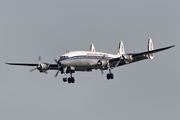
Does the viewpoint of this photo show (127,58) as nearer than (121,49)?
Yes

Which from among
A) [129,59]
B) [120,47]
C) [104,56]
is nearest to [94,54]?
[104,56]

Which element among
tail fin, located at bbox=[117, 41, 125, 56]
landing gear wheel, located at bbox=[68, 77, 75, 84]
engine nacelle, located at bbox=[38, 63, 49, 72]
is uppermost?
tail fin, located at bbox=[117, 41, 125, 56]

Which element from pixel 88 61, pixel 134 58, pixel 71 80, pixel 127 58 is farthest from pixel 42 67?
pixel 134 58

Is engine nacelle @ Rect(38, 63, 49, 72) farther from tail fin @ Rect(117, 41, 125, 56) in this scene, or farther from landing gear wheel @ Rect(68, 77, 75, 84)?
tail fin @ Rect(117, 41, 125, 56)

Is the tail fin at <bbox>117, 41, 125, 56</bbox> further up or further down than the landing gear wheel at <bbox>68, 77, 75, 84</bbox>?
further up

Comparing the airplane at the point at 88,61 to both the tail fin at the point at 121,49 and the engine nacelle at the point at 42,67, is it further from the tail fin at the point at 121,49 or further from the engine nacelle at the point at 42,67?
the tail fin at the point at 121,49

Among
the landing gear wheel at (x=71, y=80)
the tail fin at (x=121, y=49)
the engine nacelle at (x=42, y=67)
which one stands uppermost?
the tail fin at (x=121, y=49)

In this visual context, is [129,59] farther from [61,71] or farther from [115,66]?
[61,71]

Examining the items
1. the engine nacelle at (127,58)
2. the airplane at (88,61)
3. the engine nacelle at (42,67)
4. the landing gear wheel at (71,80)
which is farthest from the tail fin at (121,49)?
the engine nacelle at (42,67)

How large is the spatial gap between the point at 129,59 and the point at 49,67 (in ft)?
47.0

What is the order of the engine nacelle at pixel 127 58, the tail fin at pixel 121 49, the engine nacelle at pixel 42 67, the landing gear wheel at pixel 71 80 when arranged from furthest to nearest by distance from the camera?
the tail fin at pixel 121 49, the landing gear wheel at pixel 71 80, the engine nacelle at pixel 42 67, the engine nacelle at pixel 127 58

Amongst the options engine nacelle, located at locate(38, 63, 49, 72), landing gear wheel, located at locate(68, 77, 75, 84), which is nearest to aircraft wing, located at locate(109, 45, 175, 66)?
landing gear wheel, located at locate(68, 77, 75, 84)

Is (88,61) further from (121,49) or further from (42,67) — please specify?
(121,49)

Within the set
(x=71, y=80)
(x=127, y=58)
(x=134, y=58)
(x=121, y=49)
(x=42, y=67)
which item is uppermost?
(x=121, y=49)
